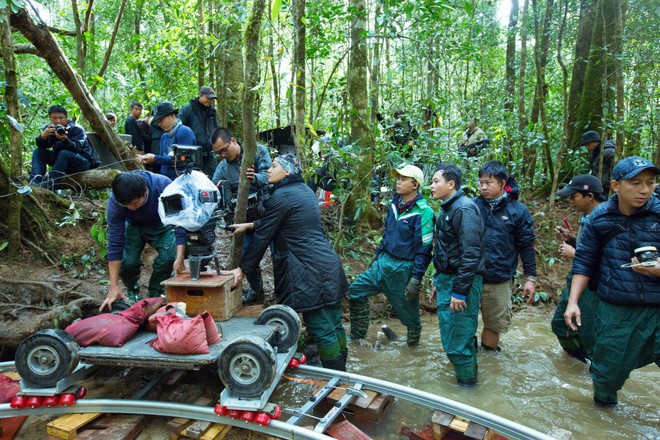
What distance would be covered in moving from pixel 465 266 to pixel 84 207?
5.69 meters

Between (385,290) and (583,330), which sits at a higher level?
(385,290)

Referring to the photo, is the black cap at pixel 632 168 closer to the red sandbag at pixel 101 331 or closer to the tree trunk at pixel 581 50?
the red sandbag at pixel 101 331

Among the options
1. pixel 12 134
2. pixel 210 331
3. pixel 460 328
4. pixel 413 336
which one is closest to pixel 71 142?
pixel 12 134

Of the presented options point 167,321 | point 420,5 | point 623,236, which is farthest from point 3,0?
point 623,236

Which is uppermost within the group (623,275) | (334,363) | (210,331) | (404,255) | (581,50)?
(581,50)

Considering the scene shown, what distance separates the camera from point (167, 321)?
330 centimetres

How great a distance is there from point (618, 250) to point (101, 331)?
3.84 meters

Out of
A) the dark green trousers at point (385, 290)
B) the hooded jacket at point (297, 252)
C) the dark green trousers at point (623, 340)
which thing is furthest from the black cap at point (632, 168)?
the hooded jacket at point (297, 252)

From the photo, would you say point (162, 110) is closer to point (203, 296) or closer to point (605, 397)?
point (203, 296)

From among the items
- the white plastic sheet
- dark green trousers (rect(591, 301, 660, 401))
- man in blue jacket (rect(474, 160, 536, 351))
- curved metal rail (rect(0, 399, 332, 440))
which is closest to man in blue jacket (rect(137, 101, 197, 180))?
the white plastic sheet

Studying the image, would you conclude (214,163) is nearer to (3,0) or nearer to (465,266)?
(3,0)

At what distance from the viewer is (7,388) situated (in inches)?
133

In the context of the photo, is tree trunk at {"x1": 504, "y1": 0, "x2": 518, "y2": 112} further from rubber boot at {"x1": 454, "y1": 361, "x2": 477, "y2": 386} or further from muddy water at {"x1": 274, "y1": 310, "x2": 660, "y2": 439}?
rubber boot at {"x1": 454, "y1": 361, "x2": 477, "y2": 386}

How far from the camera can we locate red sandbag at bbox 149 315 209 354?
3.14 m
